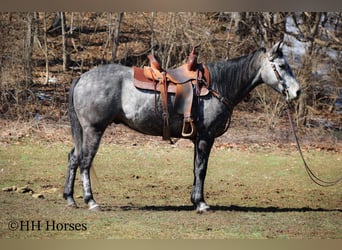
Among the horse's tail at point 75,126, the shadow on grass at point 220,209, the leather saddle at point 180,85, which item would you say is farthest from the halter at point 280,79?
the horse's tail at point 75,126

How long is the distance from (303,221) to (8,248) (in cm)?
273

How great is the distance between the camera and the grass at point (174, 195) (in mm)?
5742

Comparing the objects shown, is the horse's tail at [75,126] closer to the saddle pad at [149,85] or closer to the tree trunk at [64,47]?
the saddle pad at [149,85]

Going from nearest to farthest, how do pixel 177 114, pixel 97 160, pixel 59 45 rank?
pixel 177 114 < pixel 97 160 < pixel 59 45

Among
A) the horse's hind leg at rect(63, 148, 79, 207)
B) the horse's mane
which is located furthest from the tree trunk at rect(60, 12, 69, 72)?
the horse's mane

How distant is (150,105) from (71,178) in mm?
1001

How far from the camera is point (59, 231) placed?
5.86 metres

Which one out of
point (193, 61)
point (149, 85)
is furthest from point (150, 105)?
point (193, 61)

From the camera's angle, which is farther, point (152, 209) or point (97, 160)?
point (97, 160)

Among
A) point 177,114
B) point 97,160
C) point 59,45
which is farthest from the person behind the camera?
point 59,45
